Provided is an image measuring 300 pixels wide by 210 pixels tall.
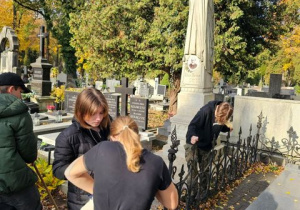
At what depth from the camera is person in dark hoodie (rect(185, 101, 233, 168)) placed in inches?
159

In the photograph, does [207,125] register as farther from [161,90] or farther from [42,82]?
[161,90]

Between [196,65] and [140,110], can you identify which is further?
[140,110]

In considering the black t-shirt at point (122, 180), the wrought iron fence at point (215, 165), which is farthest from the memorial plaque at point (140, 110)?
the black t-shirt at point (122, 180)

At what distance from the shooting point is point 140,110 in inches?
348

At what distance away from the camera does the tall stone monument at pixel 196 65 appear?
18.9 ft

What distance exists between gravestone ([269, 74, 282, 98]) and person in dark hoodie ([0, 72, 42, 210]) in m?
16.2

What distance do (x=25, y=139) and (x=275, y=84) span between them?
1645 centimetres

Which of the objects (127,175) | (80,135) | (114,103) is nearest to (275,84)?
(114,103)

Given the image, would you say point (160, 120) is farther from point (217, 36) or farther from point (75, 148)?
point (75, 148)

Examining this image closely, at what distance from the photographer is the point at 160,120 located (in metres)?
12.7

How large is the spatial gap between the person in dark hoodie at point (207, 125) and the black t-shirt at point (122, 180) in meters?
2.41

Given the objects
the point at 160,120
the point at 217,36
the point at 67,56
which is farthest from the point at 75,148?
the point at 67,56

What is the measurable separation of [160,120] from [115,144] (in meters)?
11.0

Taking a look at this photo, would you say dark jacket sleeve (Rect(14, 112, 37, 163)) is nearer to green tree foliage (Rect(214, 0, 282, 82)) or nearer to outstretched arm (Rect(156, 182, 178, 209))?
outstretched arm (Rect(156, 182, 178, 209))
